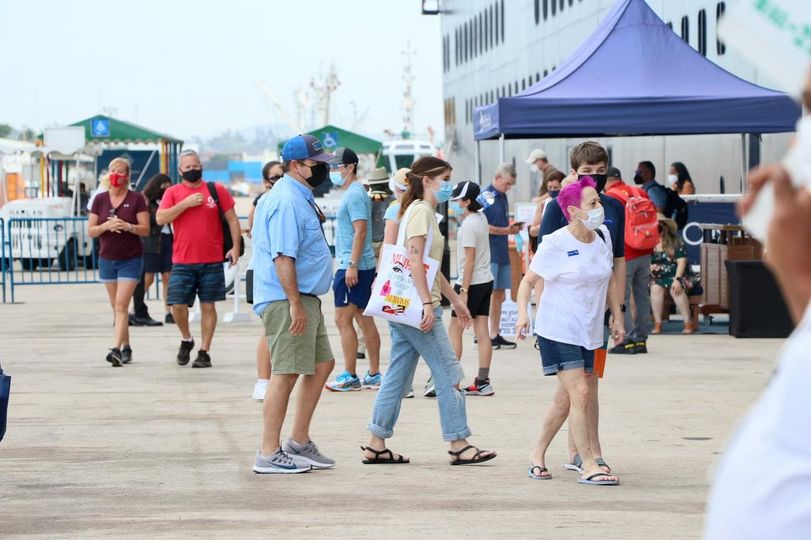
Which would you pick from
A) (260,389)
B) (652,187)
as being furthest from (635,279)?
(260,389)

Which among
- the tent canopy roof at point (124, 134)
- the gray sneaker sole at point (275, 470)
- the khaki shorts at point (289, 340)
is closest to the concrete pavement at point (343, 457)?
the gray sneaker sole at point (275, 470)

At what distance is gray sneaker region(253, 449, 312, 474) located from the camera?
7.65 meters

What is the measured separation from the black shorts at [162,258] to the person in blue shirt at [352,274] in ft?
18.2

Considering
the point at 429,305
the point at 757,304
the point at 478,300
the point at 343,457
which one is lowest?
the point at 343,457

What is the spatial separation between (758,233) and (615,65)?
46.1ft

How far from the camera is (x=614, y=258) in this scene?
770cm

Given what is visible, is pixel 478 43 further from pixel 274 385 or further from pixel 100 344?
pixel 274 385

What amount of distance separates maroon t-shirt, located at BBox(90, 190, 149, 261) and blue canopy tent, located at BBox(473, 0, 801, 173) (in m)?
4.30

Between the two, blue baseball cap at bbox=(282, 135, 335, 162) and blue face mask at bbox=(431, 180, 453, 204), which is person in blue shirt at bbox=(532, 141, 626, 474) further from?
blue baseball cap at bbox=(282, 135, 335, 162)

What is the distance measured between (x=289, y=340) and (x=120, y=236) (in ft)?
17.2

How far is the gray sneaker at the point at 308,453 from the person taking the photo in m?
7.82

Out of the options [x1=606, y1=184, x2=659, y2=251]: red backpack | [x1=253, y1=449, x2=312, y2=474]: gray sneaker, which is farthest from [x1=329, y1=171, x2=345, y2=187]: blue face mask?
[x1=253, y1=449, x2=312, y2=474]: gray sneaker

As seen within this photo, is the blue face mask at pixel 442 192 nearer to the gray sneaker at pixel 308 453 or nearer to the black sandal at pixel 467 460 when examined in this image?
the black sandal at pixel 467 460

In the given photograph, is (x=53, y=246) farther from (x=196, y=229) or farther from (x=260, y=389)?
(x=260, y=389)
